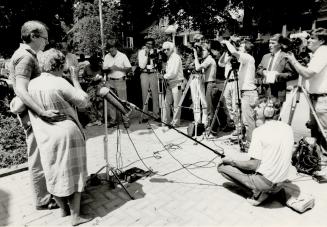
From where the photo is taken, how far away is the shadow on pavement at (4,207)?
3936 mm

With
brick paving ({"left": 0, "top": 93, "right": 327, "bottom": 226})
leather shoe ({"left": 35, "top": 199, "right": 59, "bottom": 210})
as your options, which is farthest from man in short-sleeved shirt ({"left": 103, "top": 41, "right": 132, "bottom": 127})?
leather shoe ({"left": 35, "top": 199, "right": 59, "bottom": 210})

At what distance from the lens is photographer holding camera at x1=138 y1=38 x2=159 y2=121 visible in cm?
844

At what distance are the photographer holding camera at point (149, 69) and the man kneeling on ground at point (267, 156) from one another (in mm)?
4826

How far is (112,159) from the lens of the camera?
5.97 meters

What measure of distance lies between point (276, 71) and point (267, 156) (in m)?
2.42

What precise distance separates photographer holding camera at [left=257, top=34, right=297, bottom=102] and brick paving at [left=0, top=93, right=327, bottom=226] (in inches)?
56.5

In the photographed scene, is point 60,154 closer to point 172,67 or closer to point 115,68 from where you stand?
point 172,67

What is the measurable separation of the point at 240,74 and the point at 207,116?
1494 millimetres

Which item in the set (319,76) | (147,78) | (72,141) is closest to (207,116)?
(147,78)

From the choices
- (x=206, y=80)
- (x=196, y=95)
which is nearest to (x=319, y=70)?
(x=206, y=80)

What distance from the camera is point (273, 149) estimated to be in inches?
147

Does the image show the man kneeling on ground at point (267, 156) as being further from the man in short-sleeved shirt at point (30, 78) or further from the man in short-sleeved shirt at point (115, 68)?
the man in short-sleeved shirt at point (115, 68)

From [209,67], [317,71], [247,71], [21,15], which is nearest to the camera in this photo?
[317,71]

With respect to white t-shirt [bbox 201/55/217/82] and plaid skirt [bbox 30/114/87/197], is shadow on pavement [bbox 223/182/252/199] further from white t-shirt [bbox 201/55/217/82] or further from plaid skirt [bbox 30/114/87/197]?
white t-shirt [bbox 201/55/217/82]
